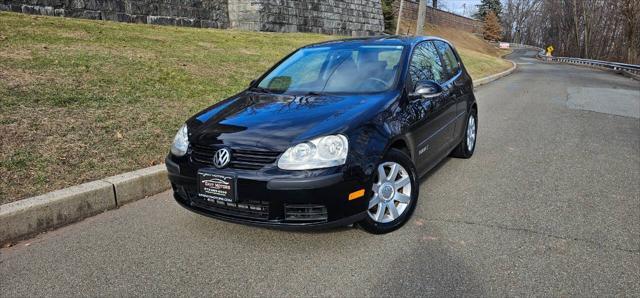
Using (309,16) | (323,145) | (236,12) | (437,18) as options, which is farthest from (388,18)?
(323,145)

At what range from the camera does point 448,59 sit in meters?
5.48

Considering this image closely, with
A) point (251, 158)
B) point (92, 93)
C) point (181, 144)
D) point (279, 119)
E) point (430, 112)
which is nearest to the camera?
point (251, 158)

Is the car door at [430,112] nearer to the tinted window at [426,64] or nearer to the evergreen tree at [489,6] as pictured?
the tinted window at [426,64]

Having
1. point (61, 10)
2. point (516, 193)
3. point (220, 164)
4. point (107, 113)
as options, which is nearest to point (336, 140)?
point (220, 164)

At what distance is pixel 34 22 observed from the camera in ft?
35.4

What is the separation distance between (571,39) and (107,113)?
231 feet

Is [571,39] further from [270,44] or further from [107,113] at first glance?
[107,113]

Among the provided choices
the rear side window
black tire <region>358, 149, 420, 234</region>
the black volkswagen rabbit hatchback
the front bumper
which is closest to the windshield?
the black volkswagen rabbit hatchback

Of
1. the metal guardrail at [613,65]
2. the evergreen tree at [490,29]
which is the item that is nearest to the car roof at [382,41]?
the metal guardrail at [613,65]

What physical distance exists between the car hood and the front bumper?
0.83 feet

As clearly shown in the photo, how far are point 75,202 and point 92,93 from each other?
3.19 m

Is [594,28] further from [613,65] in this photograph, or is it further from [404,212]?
[404,212]

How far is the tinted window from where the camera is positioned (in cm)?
437

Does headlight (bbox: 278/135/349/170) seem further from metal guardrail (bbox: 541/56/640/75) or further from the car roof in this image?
metal guardrail (bbox: 541/56/640/75)
